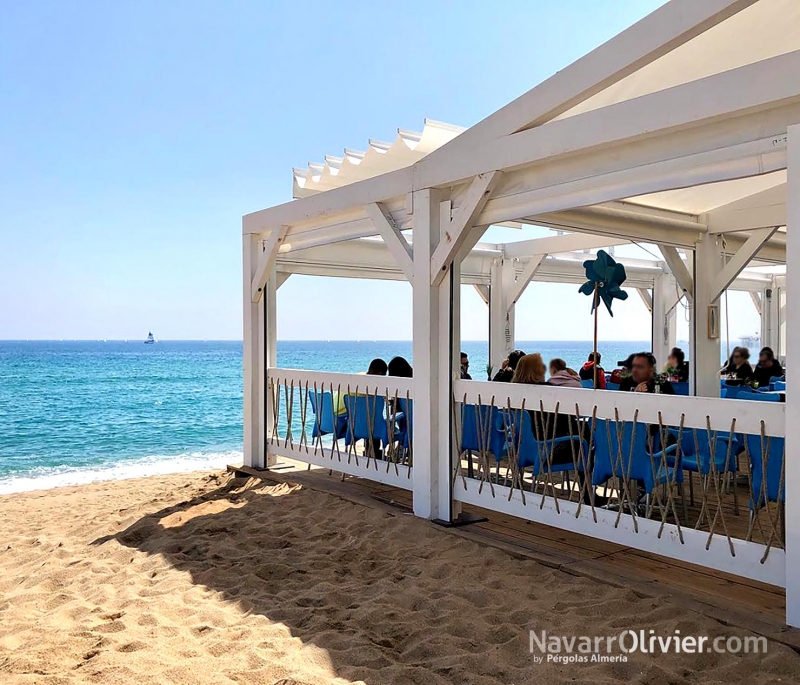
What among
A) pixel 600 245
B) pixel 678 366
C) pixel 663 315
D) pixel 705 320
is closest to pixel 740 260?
pixel 705 320

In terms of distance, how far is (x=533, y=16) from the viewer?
9.55 meters

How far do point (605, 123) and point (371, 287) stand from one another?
56917 mm

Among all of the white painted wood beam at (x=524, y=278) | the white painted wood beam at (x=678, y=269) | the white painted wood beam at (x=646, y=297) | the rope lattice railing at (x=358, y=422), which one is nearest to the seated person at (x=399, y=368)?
the rope lattice railing at (x=358, y=422)

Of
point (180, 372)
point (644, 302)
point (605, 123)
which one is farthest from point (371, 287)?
point (605, 123)

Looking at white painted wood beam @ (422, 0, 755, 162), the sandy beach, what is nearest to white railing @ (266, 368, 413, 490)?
the sandy beach

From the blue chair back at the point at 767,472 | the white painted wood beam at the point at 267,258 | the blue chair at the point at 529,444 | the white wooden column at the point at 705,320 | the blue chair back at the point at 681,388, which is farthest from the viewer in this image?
the blue chair back at the point at 681,388

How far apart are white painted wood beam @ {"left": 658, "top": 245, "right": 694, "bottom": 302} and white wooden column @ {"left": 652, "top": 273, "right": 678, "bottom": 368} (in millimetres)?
4665

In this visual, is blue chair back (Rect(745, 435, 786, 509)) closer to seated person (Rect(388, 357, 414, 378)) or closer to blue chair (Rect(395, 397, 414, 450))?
blue chair (Rect(395, 397, 414, 450))

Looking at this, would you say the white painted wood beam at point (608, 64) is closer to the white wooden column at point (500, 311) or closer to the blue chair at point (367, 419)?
the blue chair at point (367, 419)

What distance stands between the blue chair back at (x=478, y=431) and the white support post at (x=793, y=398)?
7.12ft

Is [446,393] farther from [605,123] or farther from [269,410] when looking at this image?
[269,410]

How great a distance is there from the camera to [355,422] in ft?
20.2

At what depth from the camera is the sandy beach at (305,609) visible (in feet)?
9.14

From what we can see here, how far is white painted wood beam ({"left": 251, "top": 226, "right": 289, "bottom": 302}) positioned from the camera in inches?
258
